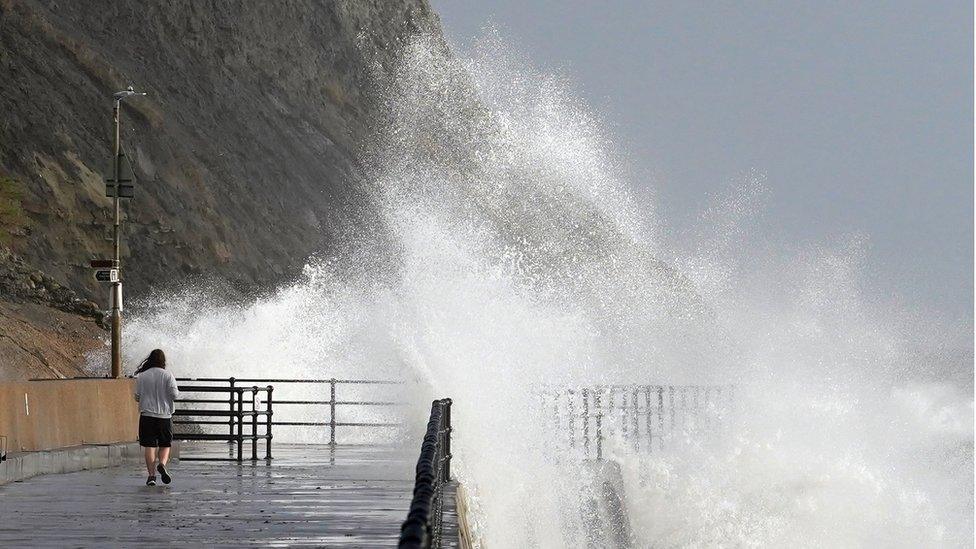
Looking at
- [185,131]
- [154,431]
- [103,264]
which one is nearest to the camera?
[154,431]

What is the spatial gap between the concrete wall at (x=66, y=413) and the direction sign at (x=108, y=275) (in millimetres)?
4641

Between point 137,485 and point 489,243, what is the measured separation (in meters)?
74.1

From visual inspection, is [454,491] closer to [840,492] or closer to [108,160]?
[840,492]

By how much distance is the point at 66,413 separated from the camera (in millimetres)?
Result: 21047

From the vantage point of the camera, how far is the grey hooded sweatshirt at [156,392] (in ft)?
56.7

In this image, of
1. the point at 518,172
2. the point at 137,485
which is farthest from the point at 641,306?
the point at 137,485

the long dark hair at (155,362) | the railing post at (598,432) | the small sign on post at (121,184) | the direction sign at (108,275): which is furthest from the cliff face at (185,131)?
the long dark hair at (155,362)

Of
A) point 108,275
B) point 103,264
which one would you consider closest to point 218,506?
point 108,275

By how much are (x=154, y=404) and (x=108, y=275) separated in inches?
450

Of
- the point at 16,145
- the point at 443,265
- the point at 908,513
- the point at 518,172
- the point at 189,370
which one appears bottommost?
the point at 908,513

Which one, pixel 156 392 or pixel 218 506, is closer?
pixel 218 506

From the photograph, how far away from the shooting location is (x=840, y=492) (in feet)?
94.8

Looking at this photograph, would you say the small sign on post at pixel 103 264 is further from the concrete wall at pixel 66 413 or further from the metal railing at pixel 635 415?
the metal railing at pixel 635 415

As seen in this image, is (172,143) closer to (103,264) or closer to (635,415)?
(103,264)
